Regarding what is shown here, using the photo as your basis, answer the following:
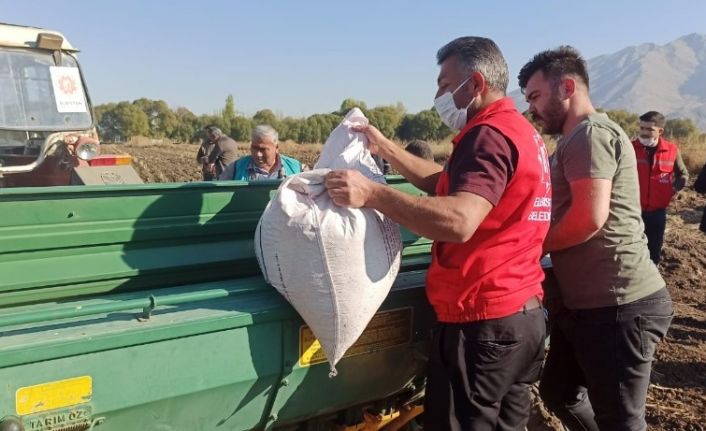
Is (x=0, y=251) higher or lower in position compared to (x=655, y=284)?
higher

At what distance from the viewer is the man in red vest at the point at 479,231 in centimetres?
184

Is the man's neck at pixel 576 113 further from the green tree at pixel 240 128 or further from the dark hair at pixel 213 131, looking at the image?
the green tree at pixel 240 128

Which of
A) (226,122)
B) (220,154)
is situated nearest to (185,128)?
(226,122)

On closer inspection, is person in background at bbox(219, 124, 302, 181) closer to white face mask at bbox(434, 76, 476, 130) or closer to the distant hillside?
white face mask at bbox(434, 76, 476, 130)

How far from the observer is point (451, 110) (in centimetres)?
212

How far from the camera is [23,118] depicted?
5.74 m

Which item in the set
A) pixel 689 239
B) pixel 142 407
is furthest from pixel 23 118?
pixel 689 239

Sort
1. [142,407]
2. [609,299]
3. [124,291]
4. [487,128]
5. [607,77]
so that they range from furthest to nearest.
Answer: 1. [607,77]
2. [609,299]
3. [124,291]
4. [487,128]
5. [142,407]

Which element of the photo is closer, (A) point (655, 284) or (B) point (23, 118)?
(A) point (655, 284)

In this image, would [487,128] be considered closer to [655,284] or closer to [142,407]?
[655,284]

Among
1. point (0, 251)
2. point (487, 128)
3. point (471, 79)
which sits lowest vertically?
point (0, 251)

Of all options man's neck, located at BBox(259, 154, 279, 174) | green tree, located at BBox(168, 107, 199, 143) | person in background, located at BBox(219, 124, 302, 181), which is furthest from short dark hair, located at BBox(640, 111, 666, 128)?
green tree, located at BBox(168, 107, 199, 143)

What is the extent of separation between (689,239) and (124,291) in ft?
28.5

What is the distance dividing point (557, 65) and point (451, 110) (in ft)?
2.09
